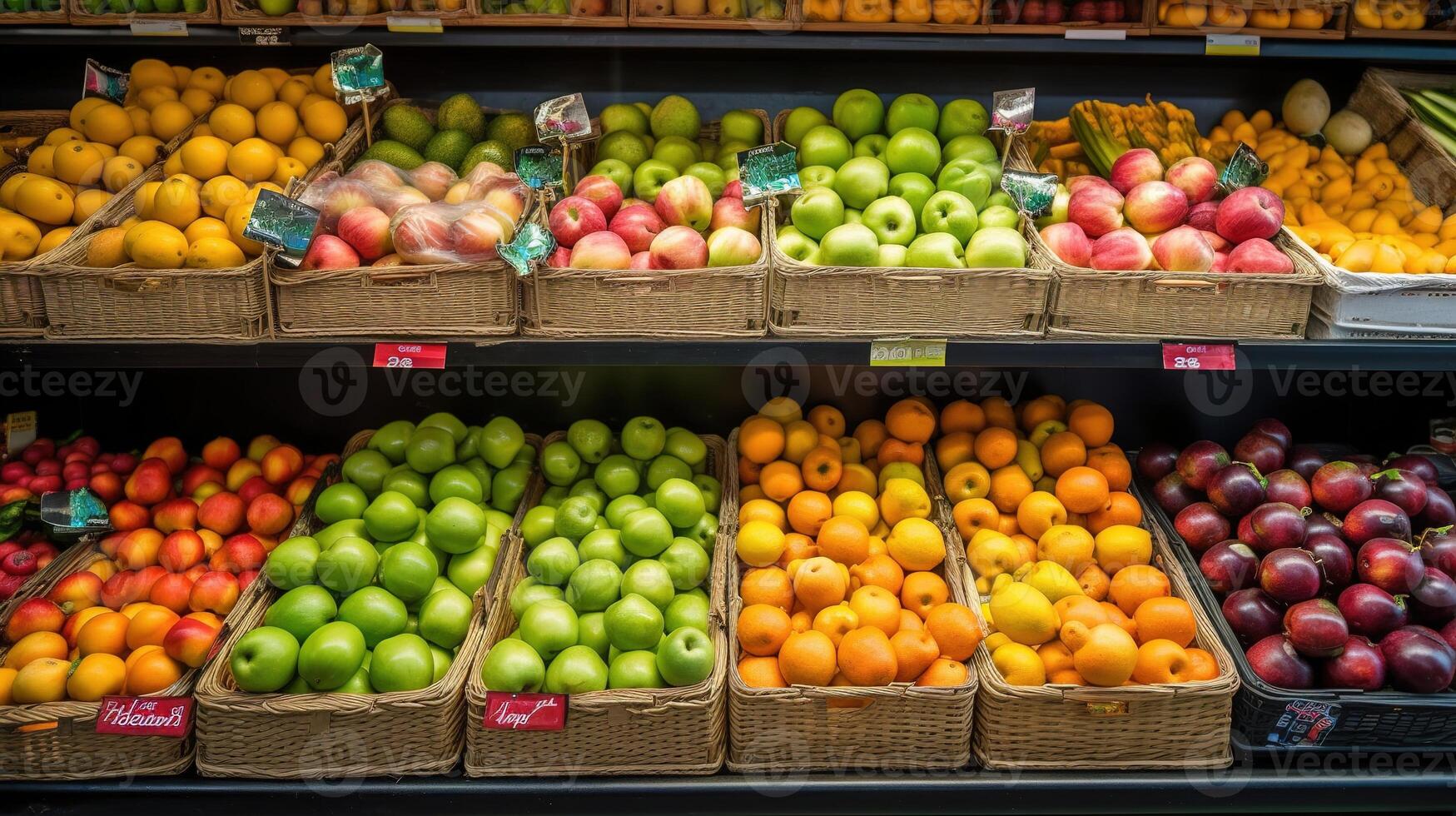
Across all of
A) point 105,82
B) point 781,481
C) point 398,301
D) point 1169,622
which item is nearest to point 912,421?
point 781,481

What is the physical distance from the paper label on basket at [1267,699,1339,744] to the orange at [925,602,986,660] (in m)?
0.55

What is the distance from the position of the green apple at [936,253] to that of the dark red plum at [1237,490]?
28.8 inches

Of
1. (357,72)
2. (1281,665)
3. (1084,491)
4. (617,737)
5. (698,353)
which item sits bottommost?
(617,737)

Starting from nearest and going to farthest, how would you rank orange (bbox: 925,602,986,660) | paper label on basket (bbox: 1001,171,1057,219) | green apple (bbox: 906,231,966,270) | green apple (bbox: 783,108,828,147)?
orange (bbox: 925,602,986,660), green apple (bbox: 906,231,966,270), paper label on basket (bbox: 1001,171,1057,219), green apple (bbox: 783,108,828,147)

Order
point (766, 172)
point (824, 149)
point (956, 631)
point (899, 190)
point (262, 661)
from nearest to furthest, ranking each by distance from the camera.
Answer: point (262, 661) → point (956, 631) → point (766, 172) → point (899, 190) → point (824, 149)

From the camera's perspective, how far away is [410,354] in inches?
68.1

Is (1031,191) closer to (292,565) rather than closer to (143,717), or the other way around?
(292,565)

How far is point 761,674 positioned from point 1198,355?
1007 mm

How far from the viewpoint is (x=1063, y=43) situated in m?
2.00

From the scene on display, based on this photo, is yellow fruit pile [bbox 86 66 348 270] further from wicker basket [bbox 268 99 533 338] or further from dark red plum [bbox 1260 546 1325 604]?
dark red plum [bbox 1260 546 1325 604]

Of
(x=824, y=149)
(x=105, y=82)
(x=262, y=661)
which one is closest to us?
(x=262, y=661)

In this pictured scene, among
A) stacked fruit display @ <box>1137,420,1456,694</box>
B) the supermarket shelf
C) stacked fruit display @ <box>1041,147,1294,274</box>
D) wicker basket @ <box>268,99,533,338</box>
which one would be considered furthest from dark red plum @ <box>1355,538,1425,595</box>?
wicker basket @ <box>268,99,533,338</box>

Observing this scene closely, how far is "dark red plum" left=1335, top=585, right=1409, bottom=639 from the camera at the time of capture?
171cm

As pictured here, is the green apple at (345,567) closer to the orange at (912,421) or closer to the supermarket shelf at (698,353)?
the supermarket shelf at (698,353)
